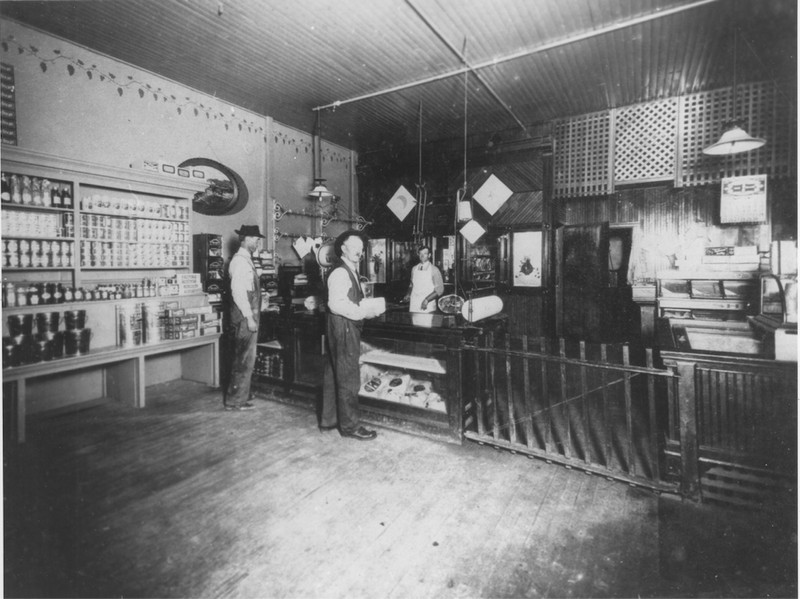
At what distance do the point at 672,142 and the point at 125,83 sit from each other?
6.74 m

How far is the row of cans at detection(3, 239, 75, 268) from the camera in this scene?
3740 millimetres

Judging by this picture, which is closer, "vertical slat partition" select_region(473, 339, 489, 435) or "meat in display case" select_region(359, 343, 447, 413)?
"vertical slat partition" select_region(473, 339, 489, 435)

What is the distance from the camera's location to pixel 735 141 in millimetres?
4543

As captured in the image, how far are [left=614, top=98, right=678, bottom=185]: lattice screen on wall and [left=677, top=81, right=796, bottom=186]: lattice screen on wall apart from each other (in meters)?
0.14

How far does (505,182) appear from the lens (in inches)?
280

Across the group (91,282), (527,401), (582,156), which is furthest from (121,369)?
(582,156)

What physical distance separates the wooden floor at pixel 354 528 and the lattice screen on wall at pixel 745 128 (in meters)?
4.90

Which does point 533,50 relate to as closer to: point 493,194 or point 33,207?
point 493,194

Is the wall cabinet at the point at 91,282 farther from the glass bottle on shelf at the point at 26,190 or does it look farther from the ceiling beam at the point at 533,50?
the ceiling beam at the point at 533,50

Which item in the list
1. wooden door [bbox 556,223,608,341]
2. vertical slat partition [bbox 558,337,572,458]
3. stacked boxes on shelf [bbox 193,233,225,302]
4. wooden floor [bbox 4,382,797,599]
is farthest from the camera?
wooden door [bbox 556,223,608,341]

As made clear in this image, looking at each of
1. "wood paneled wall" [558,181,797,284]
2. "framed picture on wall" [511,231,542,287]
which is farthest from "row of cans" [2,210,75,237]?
"wood paneled wall" [558,181,797,284]

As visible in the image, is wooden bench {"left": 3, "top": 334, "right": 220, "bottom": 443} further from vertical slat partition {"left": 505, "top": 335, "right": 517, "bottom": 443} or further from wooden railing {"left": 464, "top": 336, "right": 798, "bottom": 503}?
vertical slat partition {"left": 505, "top": 335, "right": 517, "bottom": 443}

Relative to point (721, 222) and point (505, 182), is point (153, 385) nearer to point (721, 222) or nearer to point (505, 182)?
point (505, 182)

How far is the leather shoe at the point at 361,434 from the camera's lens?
140 inches
